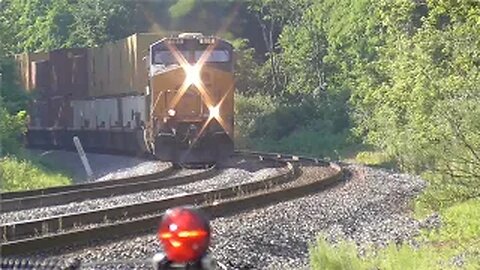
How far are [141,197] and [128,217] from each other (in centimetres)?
280

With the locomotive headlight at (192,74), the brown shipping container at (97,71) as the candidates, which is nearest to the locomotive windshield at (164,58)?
the locomotive headlight at (192,74)

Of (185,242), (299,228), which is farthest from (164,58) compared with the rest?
(185,242)

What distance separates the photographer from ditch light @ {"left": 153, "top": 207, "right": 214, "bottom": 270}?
2.01 meters

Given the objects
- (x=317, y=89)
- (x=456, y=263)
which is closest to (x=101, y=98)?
(x=317, y=89)

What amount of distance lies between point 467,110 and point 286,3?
40.4 metres

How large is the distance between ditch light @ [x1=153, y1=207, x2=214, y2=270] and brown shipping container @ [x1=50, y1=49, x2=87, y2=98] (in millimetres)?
30870

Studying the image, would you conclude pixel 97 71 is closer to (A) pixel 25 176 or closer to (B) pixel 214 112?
(A) pixel 25 176

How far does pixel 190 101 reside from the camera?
22.3 meters

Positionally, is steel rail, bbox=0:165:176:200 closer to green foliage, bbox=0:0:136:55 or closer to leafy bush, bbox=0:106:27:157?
leafy bush, bbox=0:106:27:157

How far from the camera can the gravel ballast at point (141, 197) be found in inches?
481

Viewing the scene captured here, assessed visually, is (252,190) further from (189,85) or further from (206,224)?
(206,224)

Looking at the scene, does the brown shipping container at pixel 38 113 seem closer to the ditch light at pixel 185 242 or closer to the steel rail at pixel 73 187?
the steel rail at pixel 73 187

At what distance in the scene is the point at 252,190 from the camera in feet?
52.2

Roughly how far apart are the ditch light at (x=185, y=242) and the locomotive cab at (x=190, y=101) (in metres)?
19.5
